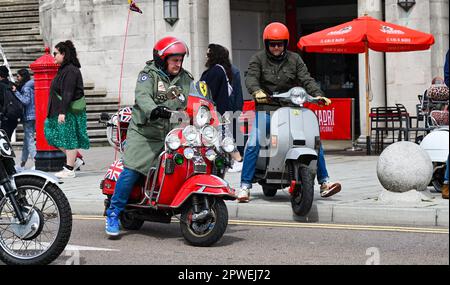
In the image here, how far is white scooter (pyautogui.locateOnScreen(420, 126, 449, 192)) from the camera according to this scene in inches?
442

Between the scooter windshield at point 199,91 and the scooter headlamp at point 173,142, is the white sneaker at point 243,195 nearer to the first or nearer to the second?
the scooter windshield at point 199,91

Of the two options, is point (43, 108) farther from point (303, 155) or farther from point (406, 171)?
point (406, 171)

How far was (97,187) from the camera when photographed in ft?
43.0

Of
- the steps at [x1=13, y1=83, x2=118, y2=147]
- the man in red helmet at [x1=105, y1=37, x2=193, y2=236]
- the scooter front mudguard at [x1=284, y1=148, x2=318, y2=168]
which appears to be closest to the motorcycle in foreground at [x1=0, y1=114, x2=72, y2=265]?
the man in red helmet at [x1=105, y1=37, x2=193, y2=236]

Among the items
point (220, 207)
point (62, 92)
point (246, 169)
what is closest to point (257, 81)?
point (246, 169)

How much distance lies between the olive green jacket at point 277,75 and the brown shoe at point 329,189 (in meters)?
0.94

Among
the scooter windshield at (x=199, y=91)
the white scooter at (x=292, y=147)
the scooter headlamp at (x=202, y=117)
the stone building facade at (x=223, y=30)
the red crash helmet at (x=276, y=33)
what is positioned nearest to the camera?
the scooter headlamp at (x=202, y=117)

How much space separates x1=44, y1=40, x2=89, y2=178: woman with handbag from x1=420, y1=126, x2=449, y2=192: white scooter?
209 inches

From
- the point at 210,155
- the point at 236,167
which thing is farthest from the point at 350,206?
the point at 236,167

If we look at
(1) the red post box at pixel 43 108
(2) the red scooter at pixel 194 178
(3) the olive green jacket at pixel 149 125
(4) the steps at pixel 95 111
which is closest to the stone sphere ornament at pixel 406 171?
(2) the red scooter at pixel 194 178

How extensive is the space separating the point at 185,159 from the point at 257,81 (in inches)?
84.4

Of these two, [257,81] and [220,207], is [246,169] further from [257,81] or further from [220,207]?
[220,207]

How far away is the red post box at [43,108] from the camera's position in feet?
50.3

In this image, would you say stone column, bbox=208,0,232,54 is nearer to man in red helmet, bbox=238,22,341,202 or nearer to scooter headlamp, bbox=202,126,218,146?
man in red helmet, bbox=238,22,341,202
